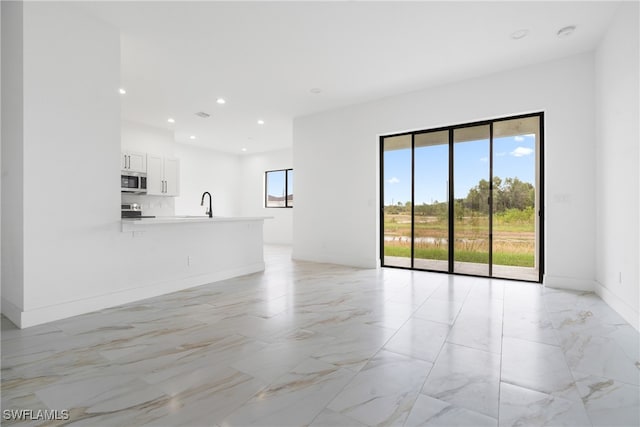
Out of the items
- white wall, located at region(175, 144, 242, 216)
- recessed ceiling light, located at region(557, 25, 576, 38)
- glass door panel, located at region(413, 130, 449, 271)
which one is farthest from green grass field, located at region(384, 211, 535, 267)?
white wall, located at region(175, 144, 242, 216)

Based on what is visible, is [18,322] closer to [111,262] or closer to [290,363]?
[111,262]

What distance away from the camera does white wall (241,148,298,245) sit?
9.59 meters

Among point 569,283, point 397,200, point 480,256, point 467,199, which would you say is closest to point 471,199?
point 467,199

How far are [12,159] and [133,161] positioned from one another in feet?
13.4

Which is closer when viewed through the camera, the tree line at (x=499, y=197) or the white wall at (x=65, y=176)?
the white wall at (x=65, y=176)

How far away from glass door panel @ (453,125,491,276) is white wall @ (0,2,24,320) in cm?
528

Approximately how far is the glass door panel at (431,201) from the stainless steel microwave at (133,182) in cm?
572

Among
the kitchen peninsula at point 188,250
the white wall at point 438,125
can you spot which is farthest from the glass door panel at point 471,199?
the kitchen peninsula at point 188,250

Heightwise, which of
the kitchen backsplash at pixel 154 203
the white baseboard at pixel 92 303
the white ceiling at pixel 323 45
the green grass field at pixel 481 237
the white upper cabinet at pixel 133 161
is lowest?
the white baseboard at pixel 92 303

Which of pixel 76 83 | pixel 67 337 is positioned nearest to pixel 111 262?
pixel 67 337

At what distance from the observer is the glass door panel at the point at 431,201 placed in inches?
198

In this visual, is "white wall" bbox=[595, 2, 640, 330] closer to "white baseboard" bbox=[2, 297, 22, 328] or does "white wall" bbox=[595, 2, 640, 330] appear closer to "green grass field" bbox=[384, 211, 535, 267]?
"green grass field" bbox=[384, 211, 535, 267]

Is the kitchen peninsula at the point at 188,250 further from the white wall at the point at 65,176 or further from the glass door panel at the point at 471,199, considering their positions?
the glass door panel at the point at 471,199

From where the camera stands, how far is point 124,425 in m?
1.42
